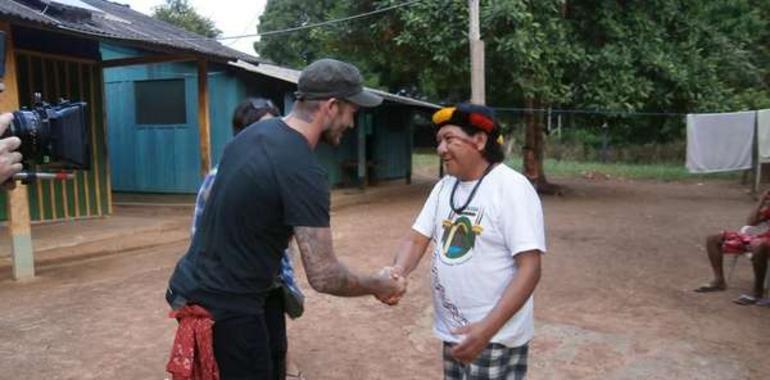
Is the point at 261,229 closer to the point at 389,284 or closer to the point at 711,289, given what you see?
the point at 389,284

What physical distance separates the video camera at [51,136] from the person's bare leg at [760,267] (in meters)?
5.22

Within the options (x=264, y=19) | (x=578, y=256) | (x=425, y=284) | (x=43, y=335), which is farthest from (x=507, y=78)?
(x=264, y=19)

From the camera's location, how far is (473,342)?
7.09 feet

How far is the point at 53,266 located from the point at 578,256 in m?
5.87

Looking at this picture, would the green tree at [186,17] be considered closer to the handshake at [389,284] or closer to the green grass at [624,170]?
the green grass at [624,170]

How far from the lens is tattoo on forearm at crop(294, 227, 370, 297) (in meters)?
2.04

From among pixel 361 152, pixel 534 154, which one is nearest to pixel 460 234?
pixel 361 152

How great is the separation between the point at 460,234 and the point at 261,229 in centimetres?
70

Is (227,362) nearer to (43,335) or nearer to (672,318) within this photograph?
(43,335)

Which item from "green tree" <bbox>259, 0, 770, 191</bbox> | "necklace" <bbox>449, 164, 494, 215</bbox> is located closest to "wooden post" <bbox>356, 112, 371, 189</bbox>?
"green tree" <bbox>259, 0, 770, 191</bbox>

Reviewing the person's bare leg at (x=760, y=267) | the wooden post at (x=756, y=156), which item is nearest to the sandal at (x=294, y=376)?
the person's bare leg at (x=760, y=267)

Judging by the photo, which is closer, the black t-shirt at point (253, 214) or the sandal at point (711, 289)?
the black t-shirt at point (253, 214)

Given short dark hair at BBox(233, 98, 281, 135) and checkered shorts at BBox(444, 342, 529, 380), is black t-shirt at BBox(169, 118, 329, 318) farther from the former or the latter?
short dark hair at BBox(233, 98, 281, 135)

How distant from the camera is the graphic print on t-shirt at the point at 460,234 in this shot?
2.27 metres
